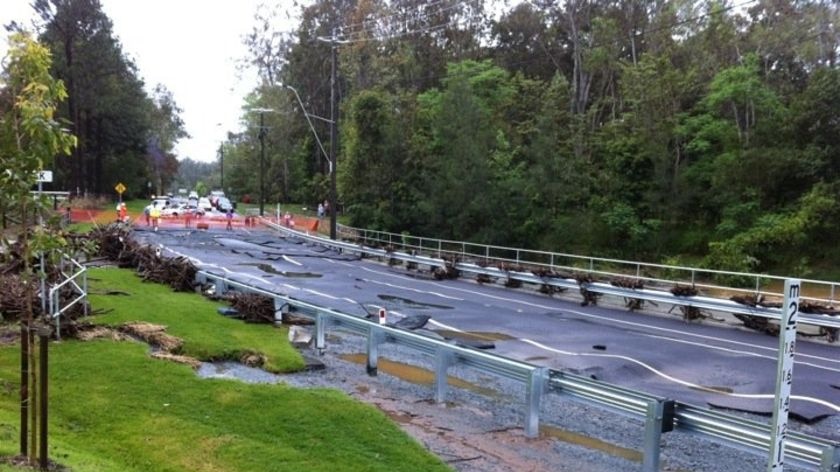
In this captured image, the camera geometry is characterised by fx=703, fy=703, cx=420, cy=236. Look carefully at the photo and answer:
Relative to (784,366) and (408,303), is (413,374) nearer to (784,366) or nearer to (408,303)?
(784,366)

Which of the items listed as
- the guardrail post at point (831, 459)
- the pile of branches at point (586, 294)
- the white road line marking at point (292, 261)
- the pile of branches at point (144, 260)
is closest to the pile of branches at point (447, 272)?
the white road line marking at point (292, 261)

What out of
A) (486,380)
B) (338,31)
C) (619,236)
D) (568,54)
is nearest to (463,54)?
(568,54)

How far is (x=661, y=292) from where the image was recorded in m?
20.8

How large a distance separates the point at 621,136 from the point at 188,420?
3940 cm

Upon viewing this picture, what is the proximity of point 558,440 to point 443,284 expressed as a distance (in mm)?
18246

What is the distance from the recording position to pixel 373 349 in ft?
37.2

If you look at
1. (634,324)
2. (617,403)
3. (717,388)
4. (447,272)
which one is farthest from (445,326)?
(447,272)

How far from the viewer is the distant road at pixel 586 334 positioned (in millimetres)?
11758

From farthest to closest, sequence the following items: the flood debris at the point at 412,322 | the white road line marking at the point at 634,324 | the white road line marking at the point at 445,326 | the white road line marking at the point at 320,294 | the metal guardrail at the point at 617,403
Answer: the white road line marking at the point at 320,294, the white road line marking at the point at 445,326, the flood debris at the point at 412,322, the white road line marking at the point at 634,324, the metal guardrail at the point at 617,403

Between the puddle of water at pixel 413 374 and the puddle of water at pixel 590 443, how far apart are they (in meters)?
1.76

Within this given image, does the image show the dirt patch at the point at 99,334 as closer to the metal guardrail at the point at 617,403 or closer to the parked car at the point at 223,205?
the metal guardrail at the point at 617,403

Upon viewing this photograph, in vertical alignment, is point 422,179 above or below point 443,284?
above

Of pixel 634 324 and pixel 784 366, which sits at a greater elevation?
pixel 784 366

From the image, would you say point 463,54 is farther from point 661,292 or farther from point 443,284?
point 661,292
